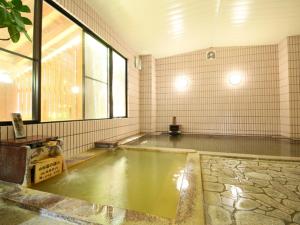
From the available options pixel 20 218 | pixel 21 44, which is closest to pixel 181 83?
pixel 21 44

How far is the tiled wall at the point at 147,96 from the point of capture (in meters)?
5.84

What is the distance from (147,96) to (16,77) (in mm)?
4102

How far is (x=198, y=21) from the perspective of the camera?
3.99m

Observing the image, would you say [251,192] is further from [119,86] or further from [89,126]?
[119,86]

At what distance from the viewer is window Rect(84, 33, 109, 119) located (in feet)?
10.7

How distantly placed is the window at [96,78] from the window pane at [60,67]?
0.20 meters

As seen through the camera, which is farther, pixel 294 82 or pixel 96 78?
pixel 294 82

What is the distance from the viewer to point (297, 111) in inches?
176

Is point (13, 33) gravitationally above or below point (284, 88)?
below

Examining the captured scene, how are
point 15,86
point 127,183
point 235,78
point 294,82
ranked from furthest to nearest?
1. point 235,78
2. point 294,82
3. point 15,86
4. point 127,183

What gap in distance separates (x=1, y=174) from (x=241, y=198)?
229cm

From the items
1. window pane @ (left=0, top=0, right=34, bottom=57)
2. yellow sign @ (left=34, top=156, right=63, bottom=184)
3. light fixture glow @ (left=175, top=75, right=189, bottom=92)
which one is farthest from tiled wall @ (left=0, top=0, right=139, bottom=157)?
light fixture glow @ (left=175, top=75, right=189, bottom=92)

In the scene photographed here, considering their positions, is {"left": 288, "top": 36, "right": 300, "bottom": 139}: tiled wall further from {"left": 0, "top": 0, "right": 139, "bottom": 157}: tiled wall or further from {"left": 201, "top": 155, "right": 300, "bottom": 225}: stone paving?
{"left": 0, "top": 0, "right": 139, "bottom": 157}: tiled wall

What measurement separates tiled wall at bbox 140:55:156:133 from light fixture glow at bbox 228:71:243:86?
2.57 m
